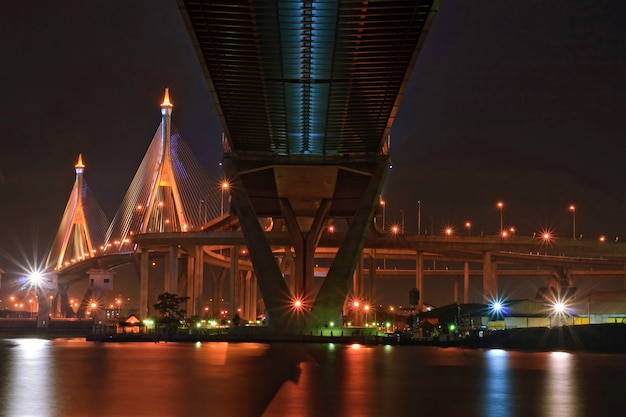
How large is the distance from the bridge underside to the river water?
13754mm

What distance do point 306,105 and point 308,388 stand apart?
2982cm

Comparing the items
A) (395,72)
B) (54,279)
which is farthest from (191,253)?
(395,72)

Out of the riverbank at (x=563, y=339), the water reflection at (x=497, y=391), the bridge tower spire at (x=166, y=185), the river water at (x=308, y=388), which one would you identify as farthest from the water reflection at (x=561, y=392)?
the bridge tower spire at (x=166, y=185)

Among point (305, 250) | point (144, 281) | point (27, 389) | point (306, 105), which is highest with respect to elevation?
point (306, 105)

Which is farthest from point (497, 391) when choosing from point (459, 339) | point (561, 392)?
point (459, 339)

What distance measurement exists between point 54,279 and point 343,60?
11046 cm

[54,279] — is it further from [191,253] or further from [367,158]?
[367,158]

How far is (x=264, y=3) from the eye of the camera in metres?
34.5

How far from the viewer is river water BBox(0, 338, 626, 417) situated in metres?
17.2

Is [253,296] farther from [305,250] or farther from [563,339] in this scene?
[563,339]

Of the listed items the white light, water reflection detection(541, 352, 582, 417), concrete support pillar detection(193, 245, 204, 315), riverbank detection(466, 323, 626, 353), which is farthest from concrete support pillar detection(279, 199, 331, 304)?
the white light

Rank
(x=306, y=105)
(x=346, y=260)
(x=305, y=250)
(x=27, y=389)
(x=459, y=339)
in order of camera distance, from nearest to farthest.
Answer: (x=27, y=389), (x=306, y=105), (x=459, y=339), (x=346, y=260), (x=305, y=250)

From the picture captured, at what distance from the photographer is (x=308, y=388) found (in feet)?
70.5

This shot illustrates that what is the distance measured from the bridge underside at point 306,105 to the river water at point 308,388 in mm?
13754
